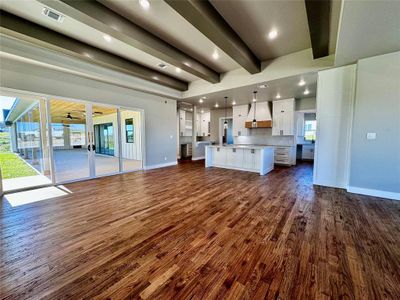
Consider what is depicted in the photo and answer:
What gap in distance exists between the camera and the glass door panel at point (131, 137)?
664 centimetres

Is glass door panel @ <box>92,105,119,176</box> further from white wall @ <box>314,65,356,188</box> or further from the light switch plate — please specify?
the light switch plate

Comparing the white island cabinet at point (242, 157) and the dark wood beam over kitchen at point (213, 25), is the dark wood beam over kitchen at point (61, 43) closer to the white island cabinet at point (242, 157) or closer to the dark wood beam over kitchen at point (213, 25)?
the dark wood beam over kitchen at point (213, 25)

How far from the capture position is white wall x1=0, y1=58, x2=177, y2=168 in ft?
12.2

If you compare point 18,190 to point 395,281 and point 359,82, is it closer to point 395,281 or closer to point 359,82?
point 395,281

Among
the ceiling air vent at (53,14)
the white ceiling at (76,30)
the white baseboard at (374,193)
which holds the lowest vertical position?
the white baseboard at (374,193)

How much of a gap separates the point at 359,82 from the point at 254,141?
191 inches

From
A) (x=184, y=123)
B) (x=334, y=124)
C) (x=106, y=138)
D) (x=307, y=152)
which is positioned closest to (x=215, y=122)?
(x=184, y=123)

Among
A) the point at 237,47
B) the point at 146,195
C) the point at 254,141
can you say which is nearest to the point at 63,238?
the point at 146,195

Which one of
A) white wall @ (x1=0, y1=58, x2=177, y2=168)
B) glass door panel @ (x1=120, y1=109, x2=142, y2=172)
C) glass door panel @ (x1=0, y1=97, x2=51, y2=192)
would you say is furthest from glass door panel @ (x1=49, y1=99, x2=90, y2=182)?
glass door panel @ (x1=120, y1=109, x2=142, y2=172)

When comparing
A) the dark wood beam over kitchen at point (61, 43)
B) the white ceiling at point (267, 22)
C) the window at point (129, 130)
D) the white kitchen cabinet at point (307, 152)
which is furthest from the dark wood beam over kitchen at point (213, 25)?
the white kitchen cabinet at point (307, 152)

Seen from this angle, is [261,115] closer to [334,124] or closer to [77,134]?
[334,124]

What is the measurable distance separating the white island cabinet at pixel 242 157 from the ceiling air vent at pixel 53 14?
5178 mm

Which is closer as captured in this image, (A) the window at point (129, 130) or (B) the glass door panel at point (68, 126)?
(B) the glass door panel at point (68, 126)

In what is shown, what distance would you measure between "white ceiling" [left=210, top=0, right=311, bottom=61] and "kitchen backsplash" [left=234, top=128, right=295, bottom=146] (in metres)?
4.10
